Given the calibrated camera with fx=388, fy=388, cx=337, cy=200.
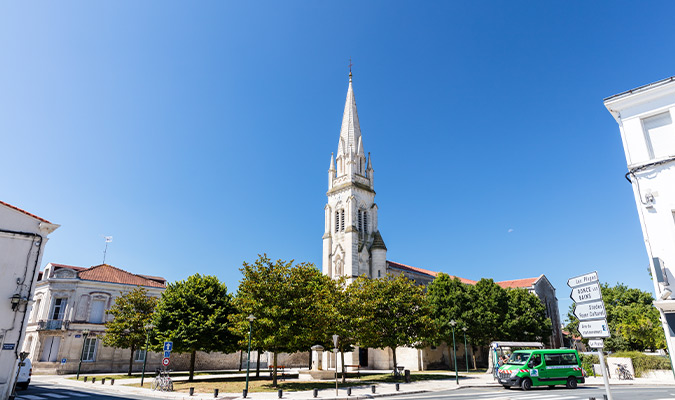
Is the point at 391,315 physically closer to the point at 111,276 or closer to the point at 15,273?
the point at 15,273

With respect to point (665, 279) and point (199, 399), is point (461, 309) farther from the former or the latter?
point (665, 279)

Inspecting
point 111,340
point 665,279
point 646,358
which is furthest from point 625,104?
point 111,340

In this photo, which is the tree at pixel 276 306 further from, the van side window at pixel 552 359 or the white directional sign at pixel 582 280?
the white directional sign at pixel 582 280

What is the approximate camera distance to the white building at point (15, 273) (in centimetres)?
1536

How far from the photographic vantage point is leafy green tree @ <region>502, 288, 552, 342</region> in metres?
44.8

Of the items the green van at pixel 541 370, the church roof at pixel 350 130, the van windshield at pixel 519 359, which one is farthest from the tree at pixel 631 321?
the church roof at pixel 350 130

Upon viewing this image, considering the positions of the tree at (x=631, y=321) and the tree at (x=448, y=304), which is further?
the tree at (x=448, y=304)

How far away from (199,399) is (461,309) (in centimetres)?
3292

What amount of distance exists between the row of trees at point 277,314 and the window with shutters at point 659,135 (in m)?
20.2

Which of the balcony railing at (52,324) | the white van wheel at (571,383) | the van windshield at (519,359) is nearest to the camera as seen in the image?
the van windshield at (519,359)

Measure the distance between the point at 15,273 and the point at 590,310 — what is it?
788 inches

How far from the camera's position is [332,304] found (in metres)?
29.8

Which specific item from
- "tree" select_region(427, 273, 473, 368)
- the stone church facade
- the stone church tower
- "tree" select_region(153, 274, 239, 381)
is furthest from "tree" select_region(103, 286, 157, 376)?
"tree" select_region(427, 273, 473, 368)

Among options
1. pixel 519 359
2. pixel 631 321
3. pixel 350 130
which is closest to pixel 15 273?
pixel 519 359
